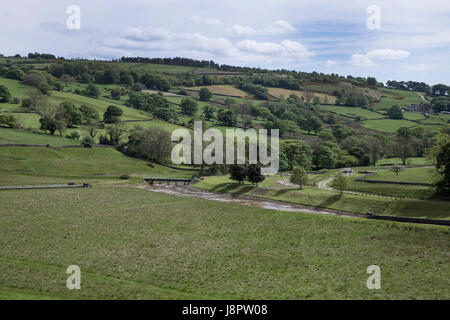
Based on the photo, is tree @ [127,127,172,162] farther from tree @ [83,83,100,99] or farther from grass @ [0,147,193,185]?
tree @ [83,83,100,99]

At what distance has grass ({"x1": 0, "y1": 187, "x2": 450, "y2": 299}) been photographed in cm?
2991

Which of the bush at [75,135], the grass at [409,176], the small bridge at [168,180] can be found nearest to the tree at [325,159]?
the grass at [409,176]

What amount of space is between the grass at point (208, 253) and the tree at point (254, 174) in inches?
764

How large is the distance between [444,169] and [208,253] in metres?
44.0

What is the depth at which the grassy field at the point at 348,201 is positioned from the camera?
171 feet

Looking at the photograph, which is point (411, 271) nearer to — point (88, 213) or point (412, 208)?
point (412, 208)

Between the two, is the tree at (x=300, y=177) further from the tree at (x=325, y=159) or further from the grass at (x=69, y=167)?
the tree at (x=325, y=159)

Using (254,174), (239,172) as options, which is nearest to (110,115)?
(239,172)

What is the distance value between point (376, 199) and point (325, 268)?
28.3 meters

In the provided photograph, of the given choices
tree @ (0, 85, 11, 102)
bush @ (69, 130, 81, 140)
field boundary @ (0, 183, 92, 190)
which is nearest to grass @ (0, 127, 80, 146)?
bush @ (69, 130, 81, 140)

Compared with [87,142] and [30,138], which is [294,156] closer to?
[87,142]

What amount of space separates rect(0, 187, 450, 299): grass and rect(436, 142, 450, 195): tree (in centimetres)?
1738

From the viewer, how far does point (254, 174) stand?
76.0m
